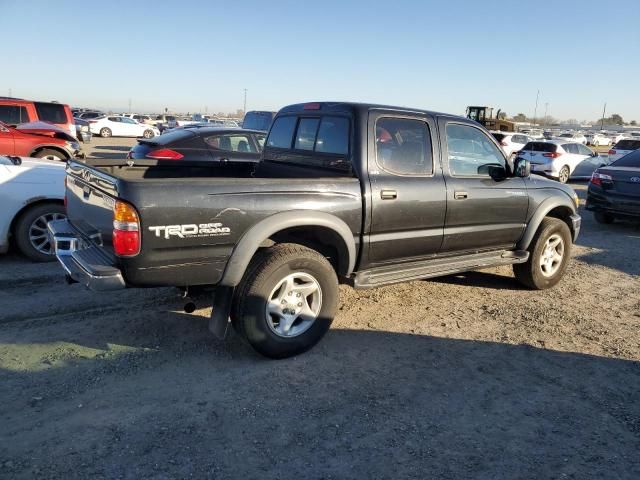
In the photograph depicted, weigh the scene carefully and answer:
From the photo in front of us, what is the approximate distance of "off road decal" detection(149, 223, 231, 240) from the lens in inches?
131

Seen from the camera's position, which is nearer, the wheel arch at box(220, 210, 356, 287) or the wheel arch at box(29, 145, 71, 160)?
the wheel arch at box(220, 210, 356, 287)

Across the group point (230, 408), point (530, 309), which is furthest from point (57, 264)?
point (530, 309)

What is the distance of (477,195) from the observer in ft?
16.3

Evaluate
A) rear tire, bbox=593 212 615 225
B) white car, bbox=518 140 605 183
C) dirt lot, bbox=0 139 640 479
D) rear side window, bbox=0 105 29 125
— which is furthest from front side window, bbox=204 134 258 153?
white car, bbox=518 140 605 183

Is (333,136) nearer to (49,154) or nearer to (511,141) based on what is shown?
(49,154)

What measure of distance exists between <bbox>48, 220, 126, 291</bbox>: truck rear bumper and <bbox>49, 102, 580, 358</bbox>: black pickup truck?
0.01 meters

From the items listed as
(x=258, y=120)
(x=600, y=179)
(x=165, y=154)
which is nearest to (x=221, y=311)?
(x=165, y=154)

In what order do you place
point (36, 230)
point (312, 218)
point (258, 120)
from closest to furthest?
point (312, 218), point (36, 230), point (258, 120)

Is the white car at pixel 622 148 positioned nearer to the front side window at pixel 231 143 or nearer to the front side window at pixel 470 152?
the front side window at pixel 231 143

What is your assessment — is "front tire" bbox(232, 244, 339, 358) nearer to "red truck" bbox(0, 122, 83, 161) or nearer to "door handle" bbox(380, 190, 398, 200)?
"door handle" bbox(380, 190, 398, 200)

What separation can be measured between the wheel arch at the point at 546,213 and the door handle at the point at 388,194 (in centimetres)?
194

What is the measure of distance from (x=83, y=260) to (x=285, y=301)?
1442mm

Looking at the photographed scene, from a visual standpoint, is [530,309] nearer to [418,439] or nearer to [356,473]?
[418,439]

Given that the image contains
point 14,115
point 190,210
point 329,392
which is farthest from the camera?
point 14,115
